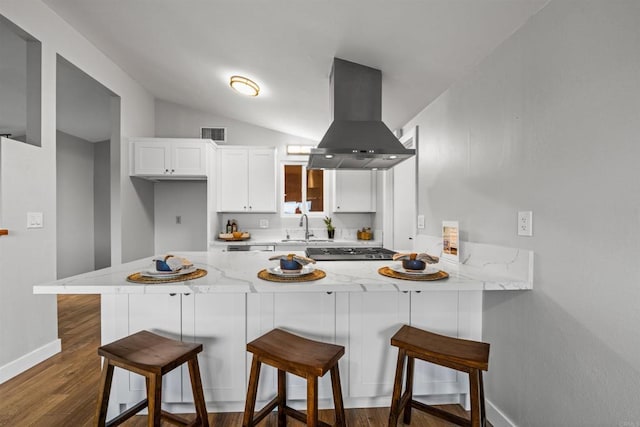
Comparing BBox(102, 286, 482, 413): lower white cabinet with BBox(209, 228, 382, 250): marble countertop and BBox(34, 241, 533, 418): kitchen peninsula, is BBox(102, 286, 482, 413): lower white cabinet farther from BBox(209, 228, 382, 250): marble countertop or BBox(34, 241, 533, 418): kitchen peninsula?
BBox(209, 228, 382, 250): marble countertop

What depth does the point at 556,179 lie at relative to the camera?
1.33 m

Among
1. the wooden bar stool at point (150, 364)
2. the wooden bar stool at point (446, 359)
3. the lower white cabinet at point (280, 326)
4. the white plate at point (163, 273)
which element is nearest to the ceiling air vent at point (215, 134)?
the lower white cabinet at point (280, 326)

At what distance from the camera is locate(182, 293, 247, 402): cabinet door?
1.73 meters

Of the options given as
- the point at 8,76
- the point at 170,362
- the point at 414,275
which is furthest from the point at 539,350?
the point at 8,76

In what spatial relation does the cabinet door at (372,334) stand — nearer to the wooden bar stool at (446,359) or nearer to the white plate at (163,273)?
the wooden bar stool at (446,359)

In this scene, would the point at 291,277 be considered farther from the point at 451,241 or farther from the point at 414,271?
the point at 451,241

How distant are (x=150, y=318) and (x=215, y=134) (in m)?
3.53

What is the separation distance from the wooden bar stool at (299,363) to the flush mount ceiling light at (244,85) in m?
2.61

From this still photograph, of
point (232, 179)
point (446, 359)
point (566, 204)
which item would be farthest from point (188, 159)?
point (566, 204)

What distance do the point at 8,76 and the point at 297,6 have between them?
332cm

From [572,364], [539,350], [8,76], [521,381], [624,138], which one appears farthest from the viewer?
[8,76]

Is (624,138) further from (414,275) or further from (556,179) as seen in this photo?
(414,275)

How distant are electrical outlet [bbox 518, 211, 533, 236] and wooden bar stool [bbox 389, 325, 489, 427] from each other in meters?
0.56

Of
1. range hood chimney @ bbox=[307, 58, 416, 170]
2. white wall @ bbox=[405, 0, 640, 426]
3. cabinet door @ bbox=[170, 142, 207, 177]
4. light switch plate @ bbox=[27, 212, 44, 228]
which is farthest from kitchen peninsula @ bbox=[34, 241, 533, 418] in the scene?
cabinet door @ bbox=[170, 142, 207, 177]
